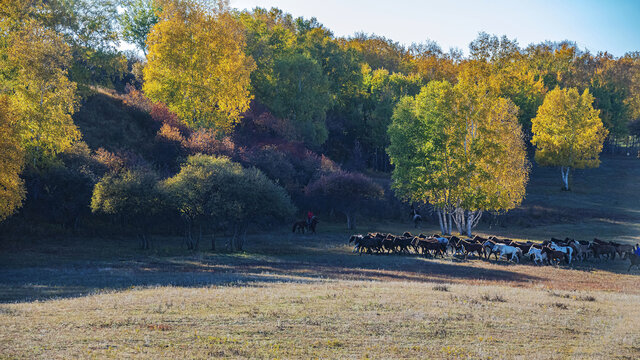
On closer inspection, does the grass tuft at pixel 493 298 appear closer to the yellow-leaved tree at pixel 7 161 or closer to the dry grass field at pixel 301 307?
the dry grass field at pixel 301 307

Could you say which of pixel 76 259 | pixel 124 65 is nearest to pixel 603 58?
pixel 124 65

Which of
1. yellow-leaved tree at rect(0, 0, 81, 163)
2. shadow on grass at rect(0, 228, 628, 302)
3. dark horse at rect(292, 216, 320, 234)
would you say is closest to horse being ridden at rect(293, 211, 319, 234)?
dark horse at rect(292, 216, 320, 234)

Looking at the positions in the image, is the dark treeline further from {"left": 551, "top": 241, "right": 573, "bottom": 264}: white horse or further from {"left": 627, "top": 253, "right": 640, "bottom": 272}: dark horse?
{"left": 627, "top": 253, "right": 640, "bottom": 272}: dark horse

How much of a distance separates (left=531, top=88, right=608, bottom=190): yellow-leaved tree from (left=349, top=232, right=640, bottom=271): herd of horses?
47.6m

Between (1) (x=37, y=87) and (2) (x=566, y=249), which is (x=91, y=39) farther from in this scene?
(2) (x=566, y=249)

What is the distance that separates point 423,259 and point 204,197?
62.1 ft

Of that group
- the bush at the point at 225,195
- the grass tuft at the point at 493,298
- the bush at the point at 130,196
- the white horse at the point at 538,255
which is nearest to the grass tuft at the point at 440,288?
the grass tuft at the point at 493,298

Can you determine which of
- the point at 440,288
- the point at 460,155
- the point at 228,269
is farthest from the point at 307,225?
the point at 440,288

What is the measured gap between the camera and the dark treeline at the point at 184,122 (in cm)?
4441

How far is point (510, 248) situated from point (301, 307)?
27.8m

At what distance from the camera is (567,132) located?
299ft

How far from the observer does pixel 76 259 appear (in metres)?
38.3

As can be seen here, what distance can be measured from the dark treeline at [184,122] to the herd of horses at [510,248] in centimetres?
852

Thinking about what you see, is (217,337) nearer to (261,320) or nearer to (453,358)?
(261,320)
